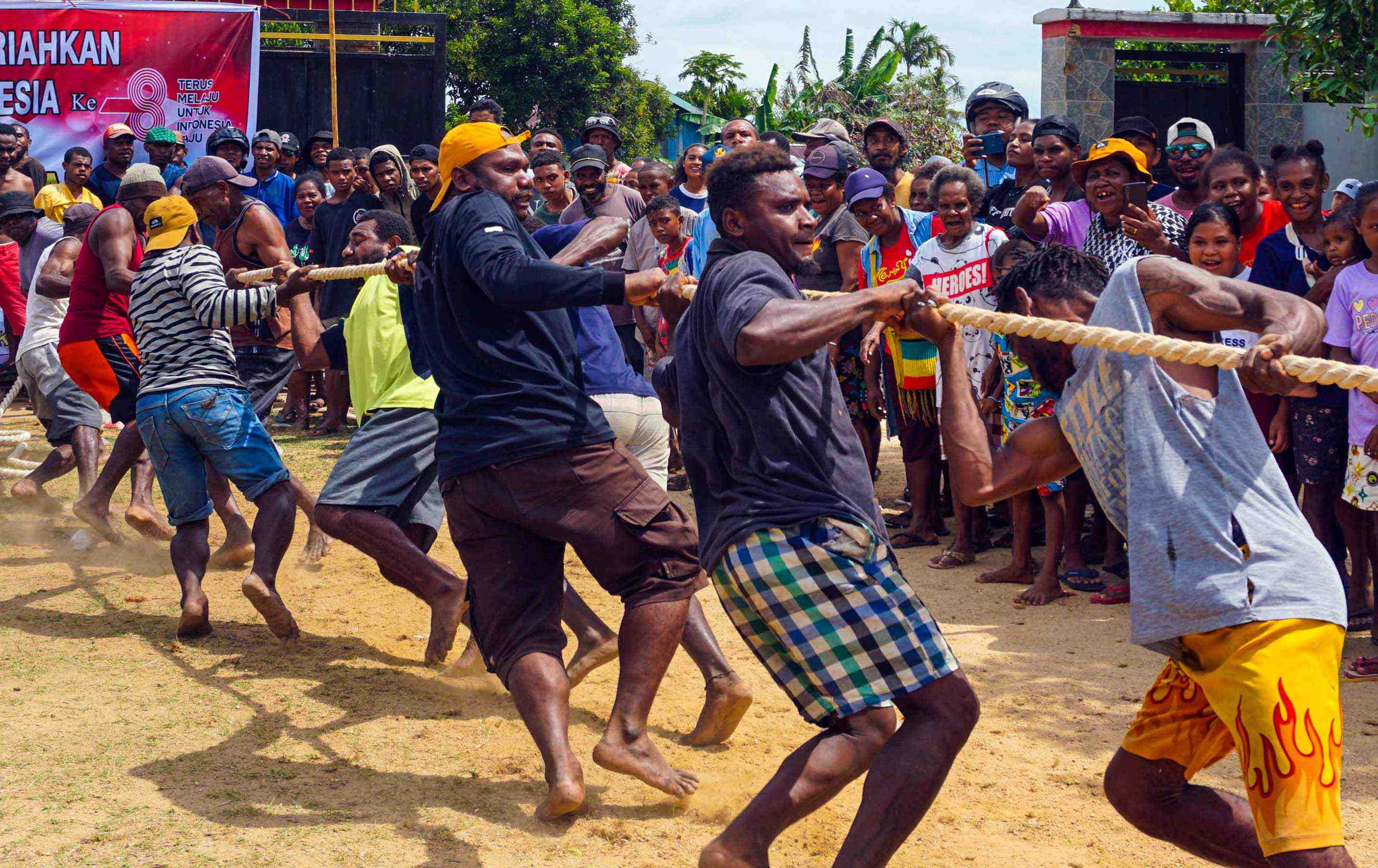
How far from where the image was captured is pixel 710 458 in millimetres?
3490

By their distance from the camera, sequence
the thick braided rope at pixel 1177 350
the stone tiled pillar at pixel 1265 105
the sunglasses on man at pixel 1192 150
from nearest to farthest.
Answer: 1. the thick braided rope at pixel 1177 350
2. the sunglasses on man at pixel 1192 150
3. the stone tiled pillar at pixel 1265 105

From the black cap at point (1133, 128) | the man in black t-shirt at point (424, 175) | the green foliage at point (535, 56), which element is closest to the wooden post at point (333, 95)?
the man in black t-shirt at point (424, 175)

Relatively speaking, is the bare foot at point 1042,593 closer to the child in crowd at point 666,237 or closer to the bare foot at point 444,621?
the child in crowd at point 666,237

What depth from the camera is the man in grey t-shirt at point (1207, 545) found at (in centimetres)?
280

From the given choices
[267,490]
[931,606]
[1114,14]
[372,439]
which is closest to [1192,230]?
[931,606]

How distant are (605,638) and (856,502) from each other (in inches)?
76.8

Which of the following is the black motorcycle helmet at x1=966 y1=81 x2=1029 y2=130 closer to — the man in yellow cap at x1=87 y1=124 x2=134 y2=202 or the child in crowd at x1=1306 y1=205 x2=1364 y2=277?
the child in crowd at x1=1306 y1=205 x2=1364 y2=277

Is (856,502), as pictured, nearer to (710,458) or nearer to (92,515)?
(710,458)

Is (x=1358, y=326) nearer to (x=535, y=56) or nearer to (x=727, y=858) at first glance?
(x=727, y=858)

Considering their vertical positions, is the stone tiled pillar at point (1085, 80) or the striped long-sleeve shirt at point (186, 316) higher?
the stone tiled pillar at point (1085, 80)

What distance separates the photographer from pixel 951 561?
24.1ft

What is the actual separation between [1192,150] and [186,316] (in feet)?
16.8

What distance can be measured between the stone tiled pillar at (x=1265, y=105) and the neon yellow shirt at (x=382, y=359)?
424 inches

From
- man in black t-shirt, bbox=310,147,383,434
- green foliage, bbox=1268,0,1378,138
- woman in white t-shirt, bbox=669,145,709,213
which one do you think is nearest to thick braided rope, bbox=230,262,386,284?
man in black t-shirt, bbox=310,147,383,434
